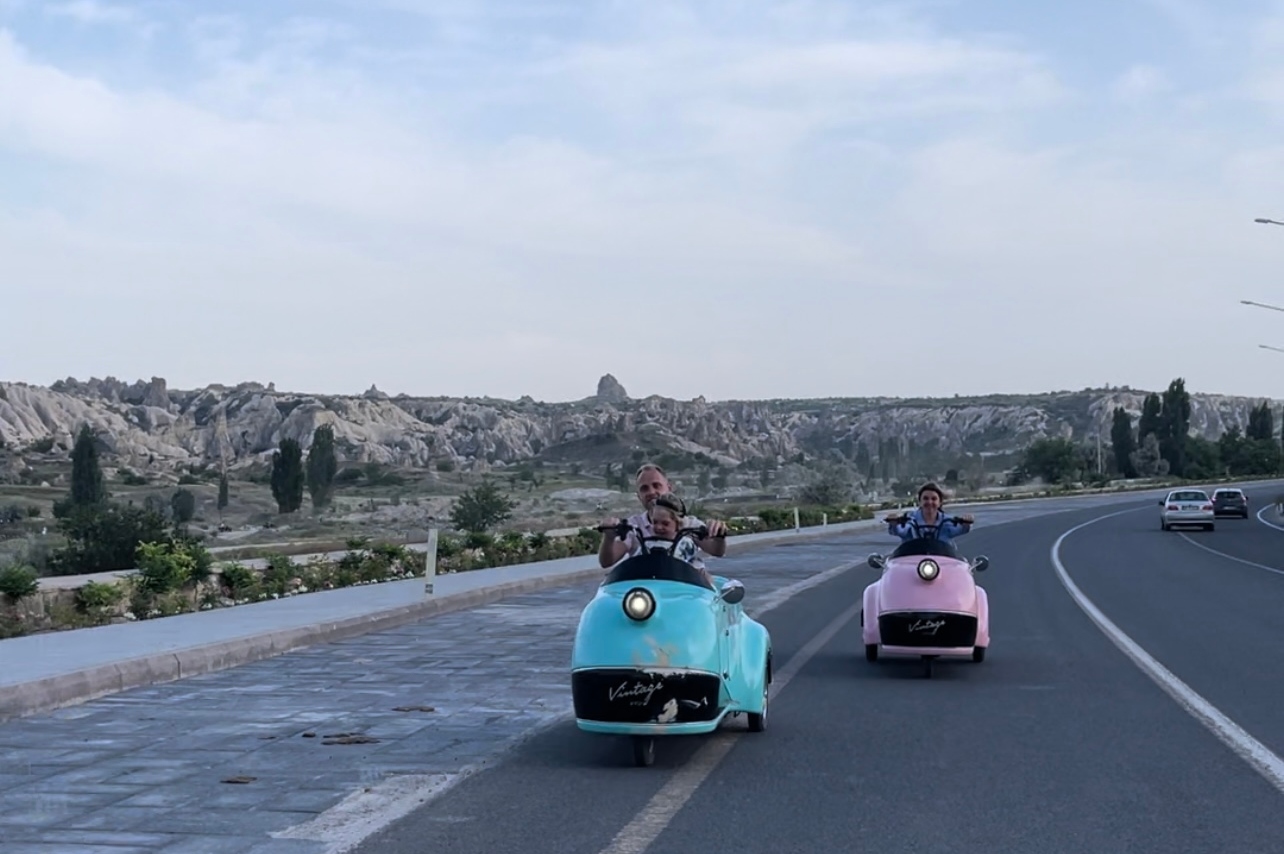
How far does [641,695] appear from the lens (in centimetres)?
867

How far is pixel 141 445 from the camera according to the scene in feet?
360

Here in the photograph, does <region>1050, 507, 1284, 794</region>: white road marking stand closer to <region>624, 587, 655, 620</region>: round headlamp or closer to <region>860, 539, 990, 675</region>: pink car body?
<region>860, 539, 990, 675</region>: pink car body

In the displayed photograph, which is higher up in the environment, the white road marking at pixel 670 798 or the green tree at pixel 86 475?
the green tree at pixel 86 475

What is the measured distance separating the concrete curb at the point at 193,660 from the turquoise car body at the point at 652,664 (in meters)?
4.80

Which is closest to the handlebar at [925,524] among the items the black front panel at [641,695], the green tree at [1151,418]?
the black front panel at [641,695]

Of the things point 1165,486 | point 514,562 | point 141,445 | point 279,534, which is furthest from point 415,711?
point 1165,486

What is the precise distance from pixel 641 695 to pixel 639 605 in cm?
50

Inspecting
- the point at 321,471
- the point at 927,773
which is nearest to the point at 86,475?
the point at 321,471

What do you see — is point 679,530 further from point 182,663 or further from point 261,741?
point 182,663

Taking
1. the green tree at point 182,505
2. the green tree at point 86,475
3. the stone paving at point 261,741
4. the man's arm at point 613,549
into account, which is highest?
the green tree at point 86,475

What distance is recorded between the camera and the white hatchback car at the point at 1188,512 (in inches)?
2090

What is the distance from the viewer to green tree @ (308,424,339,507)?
72438 millimetres

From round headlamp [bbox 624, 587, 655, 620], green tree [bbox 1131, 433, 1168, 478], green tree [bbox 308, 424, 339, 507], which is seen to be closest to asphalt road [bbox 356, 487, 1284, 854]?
round headlamp [bbox 624, 587, 655, 620]

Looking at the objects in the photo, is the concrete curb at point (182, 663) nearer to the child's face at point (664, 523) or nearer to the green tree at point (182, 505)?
the child's face at point (664, 523)
